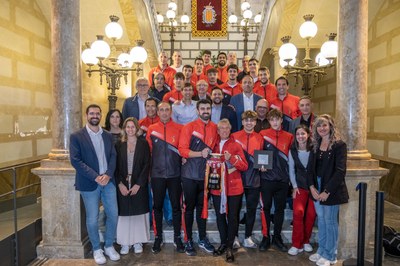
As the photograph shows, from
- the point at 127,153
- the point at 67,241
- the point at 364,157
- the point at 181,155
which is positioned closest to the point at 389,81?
the point at 364,157

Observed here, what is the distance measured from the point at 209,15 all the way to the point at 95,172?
12.6 m

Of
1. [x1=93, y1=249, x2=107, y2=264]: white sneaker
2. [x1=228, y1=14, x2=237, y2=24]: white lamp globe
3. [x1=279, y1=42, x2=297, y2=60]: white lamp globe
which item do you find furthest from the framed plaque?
A: [x1=228, y1=14, x2=237, y2=24]: white lamp globe

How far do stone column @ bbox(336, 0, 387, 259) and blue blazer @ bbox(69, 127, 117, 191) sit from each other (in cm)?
338

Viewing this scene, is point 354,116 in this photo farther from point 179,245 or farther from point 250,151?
point 179,245

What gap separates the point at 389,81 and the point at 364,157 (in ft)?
12.9

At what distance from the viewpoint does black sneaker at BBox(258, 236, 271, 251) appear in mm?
4941

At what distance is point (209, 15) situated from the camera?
1535 cm

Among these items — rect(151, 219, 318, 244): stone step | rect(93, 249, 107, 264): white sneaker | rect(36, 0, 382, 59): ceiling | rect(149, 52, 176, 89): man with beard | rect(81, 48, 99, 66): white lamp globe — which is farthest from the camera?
rect(36, 0, 382, 59): ceiling

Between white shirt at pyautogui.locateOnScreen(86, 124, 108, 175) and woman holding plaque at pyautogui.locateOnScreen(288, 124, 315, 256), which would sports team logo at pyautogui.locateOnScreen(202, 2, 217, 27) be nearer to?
woman holding plaque at pyautogui.locateOnScreen(288, 124, 315, 256)

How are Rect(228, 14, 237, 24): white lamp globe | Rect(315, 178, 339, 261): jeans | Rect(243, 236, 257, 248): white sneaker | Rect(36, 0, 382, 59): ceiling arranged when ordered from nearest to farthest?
Rect(315, 178, 339, 261): jeans, Rect(243, 236, 257, 248): white sneaker, Rect(36, 0, 382, 59): ceiling, Rect(228, 14, 237, 24): white lamp globe

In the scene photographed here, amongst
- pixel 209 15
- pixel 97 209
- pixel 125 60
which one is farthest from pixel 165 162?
pixel 209 15

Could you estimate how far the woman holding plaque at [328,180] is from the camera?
421 centimetres

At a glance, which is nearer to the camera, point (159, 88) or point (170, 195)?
point (170, 195)

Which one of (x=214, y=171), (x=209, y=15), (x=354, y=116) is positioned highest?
(x=209, y=15)
